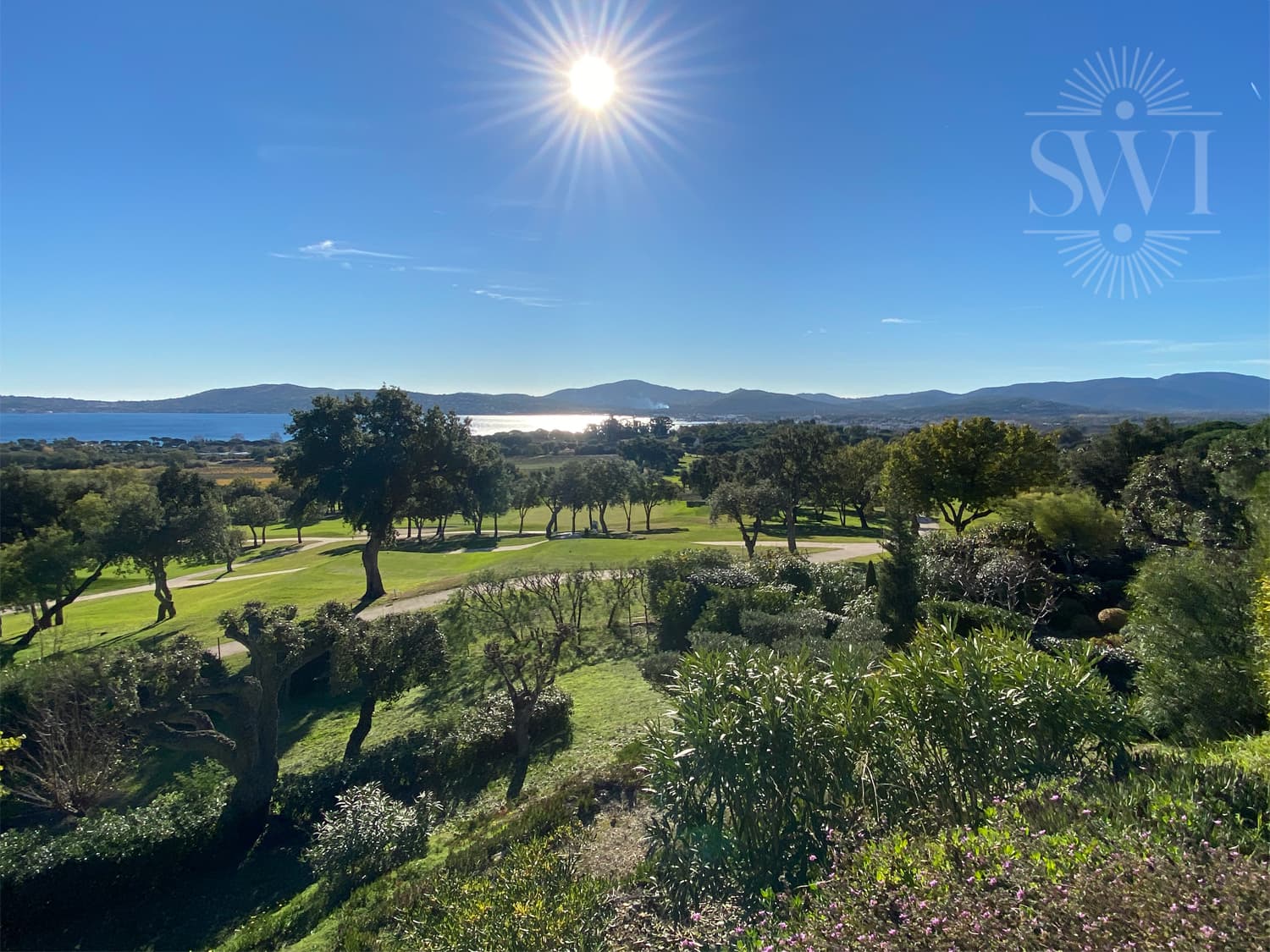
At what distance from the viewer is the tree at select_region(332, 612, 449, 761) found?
1182 centimetres

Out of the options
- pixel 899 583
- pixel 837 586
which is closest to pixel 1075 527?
pixel 837 586

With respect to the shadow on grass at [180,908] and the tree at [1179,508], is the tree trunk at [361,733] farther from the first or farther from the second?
the tree at [1179,508]

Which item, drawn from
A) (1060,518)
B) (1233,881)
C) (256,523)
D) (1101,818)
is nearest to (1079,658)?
(1101,818)

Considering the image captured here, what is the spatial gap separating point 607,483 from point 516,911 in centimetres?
4219

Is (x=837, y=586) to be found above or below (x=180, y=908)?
above

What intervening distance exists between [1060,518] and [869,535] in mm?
20359

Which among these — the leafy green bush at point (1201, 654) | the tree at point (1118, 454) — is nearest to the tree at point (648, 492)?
the tree at point (1118, 454)

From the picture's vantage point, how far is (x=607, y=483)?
154 ft

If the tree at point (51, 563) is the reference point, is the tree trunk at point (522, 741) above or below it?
below

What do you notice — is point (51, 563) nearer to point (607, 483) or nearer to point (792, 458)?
point (607, 483)

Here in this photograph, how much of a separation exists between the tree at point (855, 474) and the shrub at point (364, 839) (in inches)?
1443

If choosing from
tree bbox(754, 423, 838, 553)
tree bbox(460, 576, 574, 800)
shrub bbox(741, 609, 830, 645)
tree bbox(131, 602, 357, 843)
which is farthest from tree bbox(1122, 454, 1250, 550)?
tree bbox(131, 602, 357, 843)

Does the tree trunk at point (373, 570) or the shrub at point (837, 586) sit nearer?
the shrub at point (837, 586)

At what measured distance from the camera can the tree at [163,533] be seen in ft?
68.6
